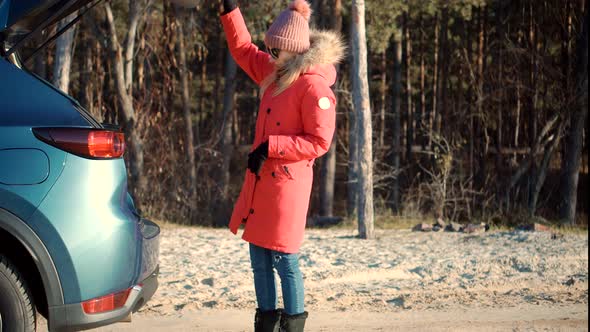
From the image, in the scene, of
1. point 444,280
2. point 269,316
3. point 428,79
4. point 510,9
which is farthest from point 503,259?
point 428,79

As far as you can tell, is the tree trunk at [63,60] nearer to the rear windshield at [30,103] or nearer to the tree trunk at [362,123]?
the tree trunk at [362,123]

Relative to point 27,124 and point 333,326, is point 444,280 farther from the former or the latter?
point 27,124

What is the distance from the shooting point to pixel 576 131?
1992 cm

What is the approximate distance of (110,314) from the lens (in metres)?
4.04

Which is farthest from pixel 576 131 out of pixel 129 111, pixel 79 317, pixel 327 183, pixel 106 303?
pixel 79 317

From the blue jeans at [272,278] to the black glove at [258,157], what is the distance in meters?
0.48

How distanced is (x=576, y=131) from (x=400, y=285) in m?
13.8

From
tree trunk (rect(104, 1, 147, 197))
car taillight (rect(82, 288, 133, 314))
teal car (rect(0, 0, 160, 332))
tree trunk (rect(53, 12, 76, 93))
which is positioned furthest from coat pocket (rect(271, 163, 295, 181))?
tree trunk (rect(104, 1, 147, 197))

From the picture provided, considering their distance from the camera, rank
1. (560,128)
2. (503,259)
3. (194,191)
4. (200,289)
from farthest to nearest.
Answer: (560,128)
(194,191)
(503,259)
(200,289)

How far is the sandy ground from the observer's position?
19.9ft

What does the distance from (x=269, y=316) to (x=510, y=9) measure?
21.9m

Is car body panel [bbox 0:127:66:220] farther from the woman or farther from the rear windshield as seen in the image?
the woman

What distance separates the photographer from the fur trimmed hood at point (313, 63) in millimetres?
4723

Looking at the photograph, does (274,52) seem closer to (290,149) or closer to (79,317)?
(290,149)
